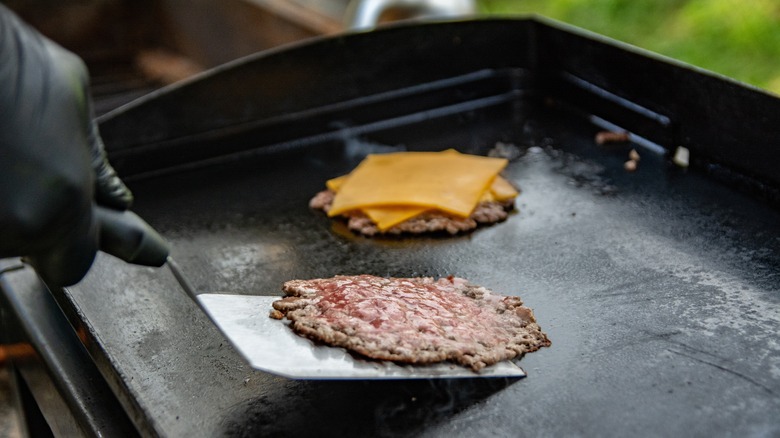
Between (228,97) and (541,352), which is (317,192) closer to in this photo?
(228,97)

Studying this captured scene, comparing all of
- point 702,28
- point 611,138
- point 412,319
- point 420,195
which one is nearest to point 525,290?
point 412,319

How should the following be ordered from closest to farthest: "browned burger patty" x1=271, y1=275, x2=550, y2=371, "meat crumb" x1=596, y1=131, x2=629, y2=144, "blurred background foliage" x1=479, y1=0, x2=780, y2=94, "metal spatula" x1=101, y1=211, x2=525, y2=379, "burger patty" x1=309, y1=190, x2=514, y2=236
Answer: "metal spatula" x1=101, y1=211, x2=525, y2=379, "browned burger patty" x1=271, y1=275, x2=550, y2=371, "burger patty" x1=309, y1=190, x2=514, y2=236, "meat crumb" x1=596, y1=131, x2=629, y2=144, "blurred background foliage" x1=479, y1=0, x2=780, y2=94

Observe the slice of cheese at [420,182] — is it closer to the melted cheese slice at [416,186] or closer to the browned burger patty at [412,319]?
the melted cheese slice at [416,186]

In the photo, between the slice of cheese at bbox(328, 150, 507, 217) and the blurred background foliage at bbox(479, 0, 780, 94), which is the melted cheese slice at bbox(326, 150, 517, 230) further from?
the blurred background foliage at bbox(479, 0, 780, 94)

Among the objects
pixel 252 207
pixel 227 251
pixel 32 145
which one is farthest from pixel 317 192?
pixel 32 145

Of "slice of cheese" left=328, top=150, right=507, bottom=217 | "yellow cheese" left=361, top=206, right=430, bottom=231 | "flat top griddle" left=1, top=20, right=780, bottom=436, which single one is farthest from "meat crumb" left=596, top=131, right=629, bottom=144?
"yellow cheese" left=361, top=206, right=430, bottom=231

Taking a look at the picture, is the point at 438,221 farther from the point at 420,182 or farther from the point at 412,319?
the point at 412,319
